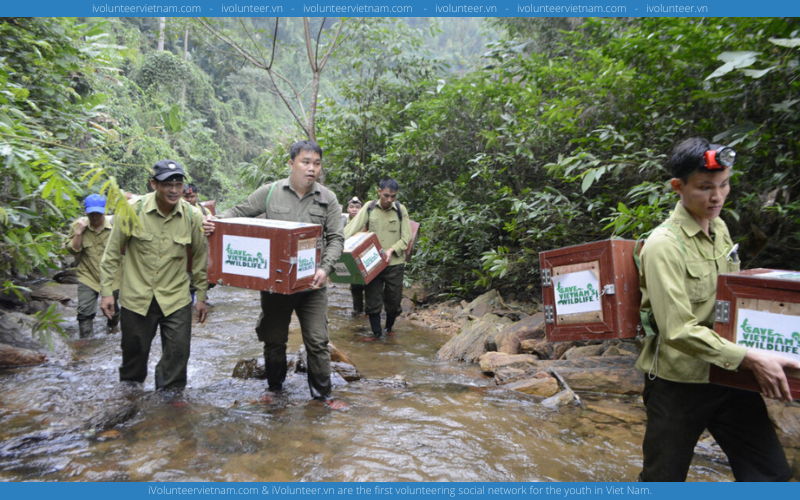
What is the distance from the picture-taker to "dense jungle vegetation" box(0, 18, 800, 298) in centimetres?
417

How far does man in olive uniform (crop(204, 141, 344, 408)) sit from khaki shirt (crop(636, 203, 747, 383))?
2.57 metres

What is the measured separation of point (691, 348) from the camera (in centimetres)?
217

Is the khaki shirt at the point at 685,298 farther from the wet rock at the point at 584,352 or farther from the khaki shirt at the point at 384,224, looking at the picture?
the khaki shirt at the point at 384,224

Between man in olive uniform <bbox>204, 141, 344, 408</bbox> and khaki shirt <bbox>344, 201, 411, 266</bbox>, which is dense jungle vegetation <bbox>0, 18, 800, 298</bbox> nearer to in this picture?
man in olive uniform <bbox>204, 141, 344, 408</bbox>

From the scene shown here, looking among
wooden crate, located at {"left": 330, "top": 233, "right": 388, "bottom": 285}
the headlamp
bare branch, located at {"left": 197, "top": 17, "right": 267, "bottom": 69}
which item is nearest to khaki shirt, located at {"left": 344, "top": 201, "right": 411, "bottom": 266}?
wooden crate, located at {"left": 330, "top": 233, "right": 388, "bottom": 285}

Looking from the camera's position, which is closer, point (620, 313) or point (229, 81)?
point (620, 313)

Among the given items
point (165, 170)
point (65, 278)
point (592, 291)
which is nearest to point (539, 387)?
point (592, 291)

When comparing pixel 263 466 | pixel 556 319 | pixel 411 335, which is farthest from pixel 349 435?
pixel 411 335

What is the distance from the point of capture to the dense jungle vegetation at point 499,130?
4.17m

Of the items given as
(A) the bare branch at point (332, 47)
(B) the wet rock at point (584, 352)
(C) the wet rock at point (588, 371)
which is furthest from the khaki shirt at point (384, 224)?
(A) the bare branch at point (332, 47)

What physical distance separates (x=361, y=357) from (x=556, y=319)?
11.7 feet

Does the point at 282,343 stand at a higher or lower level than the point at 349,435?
higher

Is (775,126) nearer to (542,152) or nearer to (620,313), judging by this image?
(620,313)

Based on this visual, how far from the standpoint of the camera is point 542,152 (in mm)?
7930
